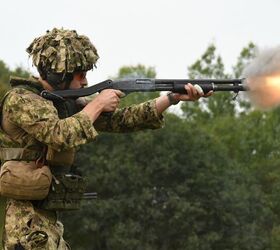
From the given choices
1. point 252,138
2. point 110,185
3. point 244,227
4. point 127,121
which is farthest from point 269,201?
point 127,121

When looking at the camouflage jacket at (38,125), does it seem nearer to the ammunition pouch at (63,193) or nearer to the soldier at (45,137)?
the soldier at (45,137)

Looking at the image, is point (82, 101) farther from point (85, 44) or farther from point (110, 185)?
point (110, 185)

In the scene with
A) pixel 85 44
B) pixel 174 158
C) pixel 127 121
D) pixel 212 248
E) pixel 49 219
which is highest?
pixel 85 44

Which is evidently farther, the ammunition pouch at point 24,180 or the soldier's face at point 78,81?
the soldier's face at point 78,81

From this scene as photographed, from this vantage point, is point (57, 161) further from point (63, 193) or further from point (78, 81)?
point (78, 81)

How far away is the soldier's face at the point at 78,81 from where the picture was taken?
9828 mm

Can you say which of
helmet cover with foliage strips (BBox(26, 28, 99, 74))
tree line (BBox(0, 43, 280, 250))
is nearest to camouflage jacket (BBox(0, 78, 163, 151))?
helmet cover with foliage strips (BBox(26, 28, 99, 74))

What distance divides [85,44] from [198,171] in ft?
128

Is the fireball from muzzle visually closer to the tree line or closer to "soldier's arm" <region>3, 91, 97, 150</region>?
"soldier's arm" <region>3, 91, 97, 150</region>

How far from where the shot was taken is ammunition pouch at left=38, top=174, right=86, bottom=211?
32.0 ft

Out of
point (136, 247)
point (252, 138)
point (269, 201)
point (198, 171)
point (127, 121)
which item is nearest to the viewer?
point (127, 121)

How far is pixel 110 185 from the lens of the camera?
47344 mm

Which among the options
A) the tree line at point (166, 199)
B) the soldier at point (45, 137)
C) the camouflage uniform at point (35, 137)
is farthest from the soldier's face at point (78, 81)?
the tree line at point (166, 199)

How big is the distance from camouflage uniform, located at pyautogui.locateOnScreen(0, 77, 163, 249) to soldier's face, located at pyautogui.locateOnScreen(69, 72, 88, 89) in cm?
36
